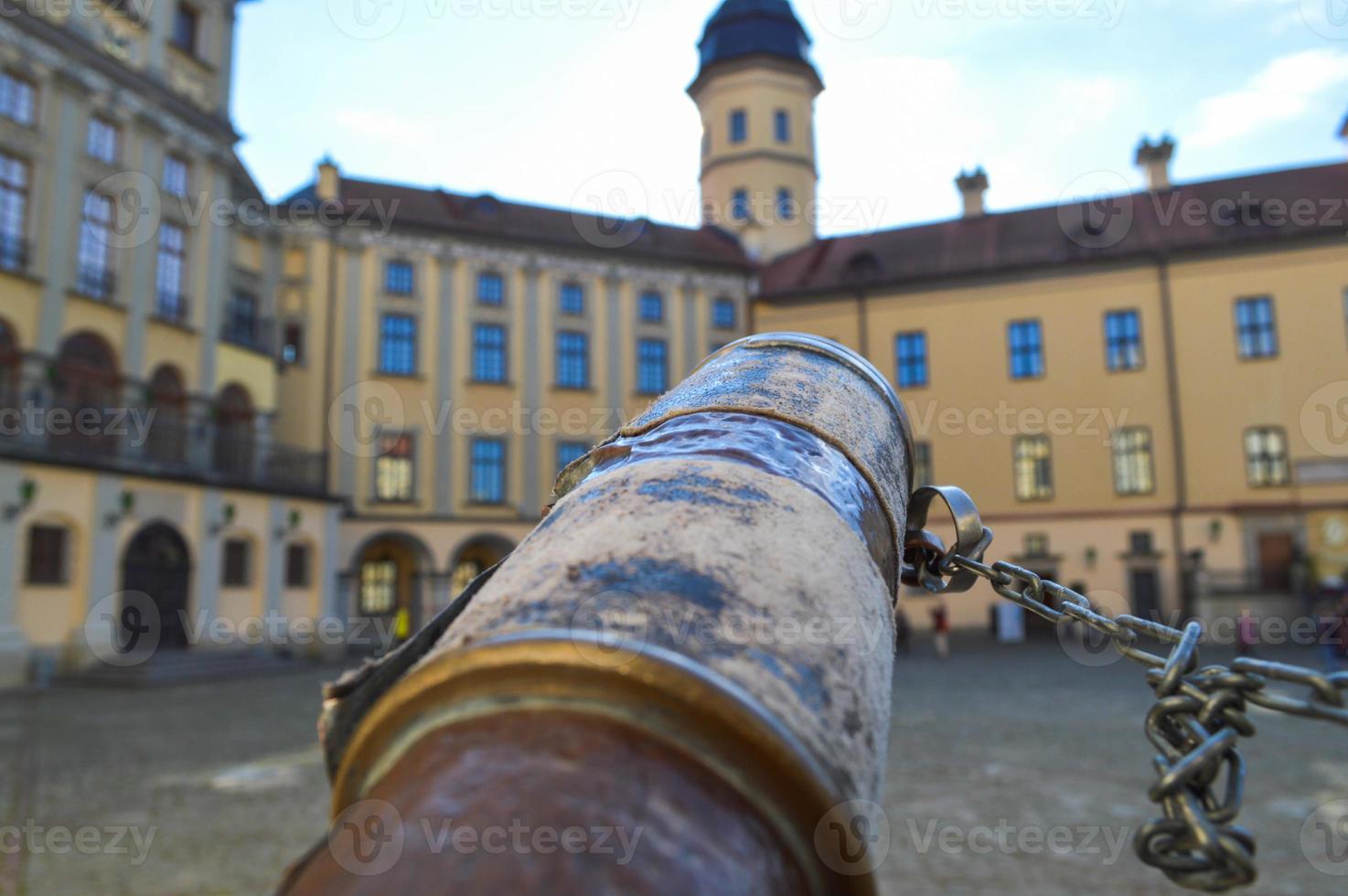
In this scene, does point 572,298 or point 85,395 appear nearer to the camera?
point 85,395

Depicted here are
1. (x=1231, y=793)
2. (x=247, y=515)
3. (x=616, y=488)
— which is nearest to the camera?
(x=1231, y=793)

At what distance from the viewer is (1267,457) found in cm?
2909

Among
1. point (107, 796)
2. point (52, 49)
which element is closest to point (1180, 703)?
point (107, 796)

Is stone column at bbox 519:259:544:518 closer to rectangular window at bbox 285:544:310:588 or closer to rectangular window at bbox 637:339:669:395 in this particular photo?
rectangular window at bbox 637:339:669:395

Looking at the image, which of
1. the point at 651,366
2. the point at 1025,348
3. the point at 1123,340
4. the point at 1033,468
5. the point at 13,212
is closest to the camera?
the point at 13,212

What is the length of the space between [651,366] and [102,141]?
1811cm

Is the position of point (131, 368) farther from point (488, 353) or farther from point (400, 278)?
point (488, 353)

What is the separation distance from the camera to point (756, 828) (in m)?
0.81

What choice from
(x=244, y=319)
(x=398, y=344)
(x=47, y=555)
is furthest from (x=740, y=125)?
(x=47, y=555)

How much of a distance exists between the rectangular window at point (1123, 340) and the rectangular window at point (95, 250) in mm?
28567

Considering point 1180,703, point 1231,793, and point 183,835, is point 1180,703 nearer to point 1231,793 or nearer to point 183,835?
point 1231,793

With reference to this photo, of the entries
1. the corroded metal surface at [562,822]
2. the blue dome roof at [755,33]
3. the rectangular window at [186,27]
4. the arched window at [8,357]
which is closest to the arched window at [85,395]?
the arched window at [8,357]

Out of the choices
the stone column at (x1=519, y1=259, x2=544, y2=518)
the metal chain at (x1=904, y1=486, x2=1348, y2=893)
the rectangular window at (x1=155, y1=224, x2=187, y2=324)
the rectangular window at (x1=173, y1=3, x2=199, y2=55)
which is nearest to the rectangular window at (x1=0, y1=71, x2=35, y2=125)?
the rectangular window at (x1=155, y1=224, x2=187, y2=324)

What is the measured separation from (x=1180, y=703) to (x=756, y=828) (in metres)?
0.72
